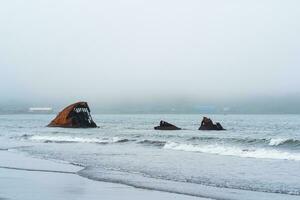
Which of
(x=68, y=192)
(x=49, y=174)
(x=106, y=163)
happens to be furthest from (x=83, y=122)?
(x=68, y=192)

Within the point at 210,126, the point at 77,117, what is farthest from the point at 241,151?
the point at 77,117

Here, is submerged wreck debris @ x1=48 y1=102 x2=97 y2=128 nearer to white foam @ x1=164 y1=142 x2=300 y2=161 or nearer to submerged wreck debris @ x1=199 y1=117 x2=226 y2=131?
submerged wreck debris @ x1=199 y1=117 x2=226 y2=131

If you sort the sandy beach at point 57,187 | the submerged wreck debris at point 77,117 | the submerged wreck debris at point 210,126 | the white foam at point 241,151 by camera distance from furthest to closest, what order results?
the submerged wreck debris at point 77,117, the submerged wreck debris at point 210,126, the white foam at point 241,151, the sandy beach at point 57,187

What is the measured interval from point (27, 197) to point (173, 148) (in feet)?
76.4

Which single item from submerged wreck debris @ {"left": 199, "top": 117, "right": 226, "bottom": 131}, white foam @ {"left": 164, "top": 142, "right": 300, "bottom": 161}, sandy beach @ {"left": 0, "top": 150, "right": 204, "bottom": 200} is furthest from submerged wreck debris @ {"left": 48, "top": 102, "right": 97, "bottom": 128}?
sandy beach @ {"left": 0, "top": 150, "right": 204, "bottom": 200}

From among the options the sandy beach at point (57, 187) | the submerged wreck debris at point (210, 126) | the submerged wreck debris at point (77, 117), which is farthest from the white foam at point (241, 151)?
the submerged wreck debris at point (77, 117)

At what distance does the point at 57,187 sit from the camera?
48.4ft

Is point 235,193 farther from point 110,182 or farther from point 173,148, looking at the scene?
point 173,148

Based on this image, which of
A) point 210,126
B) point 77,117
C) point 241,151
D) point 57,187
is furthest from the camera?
point 77,117

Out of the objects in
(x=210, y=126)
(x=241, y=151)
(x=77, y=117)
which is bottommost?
(x=241, y=151)

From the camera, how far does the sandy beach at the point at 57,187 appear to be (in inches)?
517

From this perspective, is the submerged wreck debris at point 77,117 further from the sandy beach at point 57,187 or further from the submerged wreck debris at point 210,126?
the sandy beach at point 57,187

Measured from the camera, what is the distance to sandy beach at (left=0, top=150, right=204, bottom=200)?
1312cm

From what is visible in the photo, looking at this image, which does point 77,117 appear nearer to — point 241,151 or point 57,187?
point 241,151
